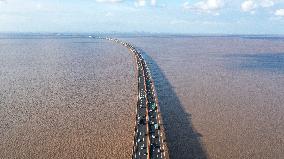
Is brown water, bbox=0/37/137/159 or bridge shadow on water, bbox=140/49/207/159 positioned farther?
brown water, bbox=0/37/137/159

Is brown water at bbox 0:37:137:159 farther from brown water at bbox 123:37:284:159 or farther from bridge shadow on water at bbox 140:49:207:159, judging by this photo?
brown water at bbox 123:37:284:159

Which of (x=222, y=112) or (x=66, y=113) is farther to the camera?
(x=222, y=112)

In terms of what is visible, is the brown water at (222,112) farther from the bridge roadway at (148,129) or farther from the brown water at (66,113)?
the brown water at (66,113)

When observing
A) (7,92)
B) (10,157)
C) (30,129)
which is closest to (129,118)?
(30,129)

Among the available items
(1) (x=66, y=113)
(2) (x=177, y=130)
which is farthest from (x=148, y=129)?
(1) (x=66, y=113)

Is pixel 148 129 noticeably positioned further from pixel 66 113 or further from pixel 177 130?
pixel 66 113

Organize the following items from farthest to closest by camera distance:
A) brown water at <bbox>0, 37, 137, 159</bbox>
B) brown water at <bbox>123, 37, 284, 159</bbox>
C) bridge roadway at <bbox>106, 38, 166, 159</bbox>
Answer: brown water at <bbox>123, 37, 284, 159</bbox>
brown water at <bbox>0, 37, 137, 159</bbox>
bridge roadway at <bbox>106, 38, 166, 159</bbox>

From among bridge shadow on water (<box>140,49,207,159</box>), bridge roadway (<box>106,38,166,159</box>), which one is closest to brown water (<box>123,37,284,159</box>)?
bridge shadow on water (<box>140,49,207,159</box>)
